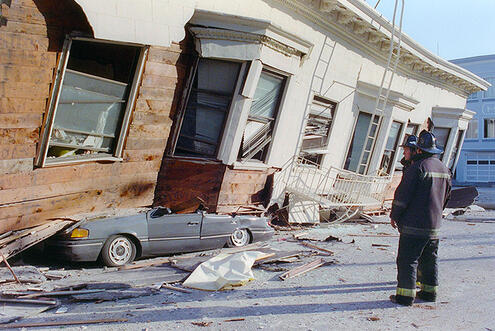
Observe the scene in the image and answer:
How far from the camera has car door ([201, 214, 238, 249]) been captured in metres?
8.24

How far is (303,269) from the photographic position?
267 inches

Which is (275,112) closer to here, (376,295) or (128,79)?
(128,79)

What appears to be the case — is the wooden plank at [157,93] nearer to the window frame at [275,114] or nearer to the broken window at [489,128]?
the window frame at [275,114]

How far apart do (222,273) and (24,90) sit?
3360mm

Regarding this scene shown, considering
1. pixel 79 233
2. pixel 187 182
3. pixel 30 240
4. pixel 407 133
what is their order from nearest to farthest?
pixel 30 240, pixel 79 233, pixel 187 182, pixel 407 133

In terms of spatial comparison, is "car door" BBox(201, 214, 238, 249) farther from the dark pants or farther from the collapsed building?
the dark pants

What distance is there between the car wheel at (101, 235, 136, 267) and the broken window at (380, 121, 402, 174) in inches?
408

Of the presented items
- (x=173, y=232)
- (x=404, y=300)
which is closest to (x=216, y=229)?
(x=173, y=232)

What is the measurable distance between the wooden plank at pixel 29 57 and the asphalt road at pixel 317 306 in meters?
2.95

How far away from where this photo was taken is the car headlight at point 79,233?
6.72 m

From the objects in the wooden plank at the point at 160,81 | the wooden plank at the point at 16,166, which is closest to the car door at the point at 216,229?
the wooden plank at the point at 160,81

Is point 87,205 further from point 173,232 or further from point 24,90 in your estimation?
point 24,90

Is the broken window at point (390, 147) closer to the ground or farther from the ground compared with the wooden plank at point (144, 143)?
farther from the ground

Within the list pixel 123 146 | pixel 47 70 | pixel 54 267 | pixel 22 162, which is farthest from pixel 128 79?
pixel 54 267
